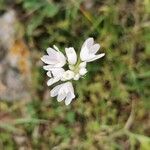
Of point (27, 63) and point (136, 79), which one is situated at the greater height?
point (27, 63)

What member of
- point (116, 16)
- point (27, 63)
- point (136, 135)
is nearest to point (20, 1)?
point (27, 63)

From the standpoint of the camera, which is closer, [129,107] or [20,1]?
[129,107]

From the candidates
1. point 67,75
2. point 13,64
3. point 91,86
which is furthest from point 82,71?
point 13,64

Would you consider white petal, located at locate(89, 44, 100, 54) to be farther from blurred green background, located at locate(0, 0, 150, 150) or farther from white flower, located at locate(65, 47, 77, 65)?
blurred green background, located at locate(0, 0, 150, 150)

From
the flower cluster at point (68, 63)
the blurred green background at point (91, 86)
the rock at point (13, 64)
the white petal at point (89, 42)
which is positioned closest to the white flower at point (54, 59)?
the flower cluster at point (68, 63)

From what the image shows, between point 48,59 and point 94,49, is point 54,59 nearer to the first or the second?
point 48,59

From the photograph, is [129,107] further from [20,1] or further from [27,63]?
[20,1]
